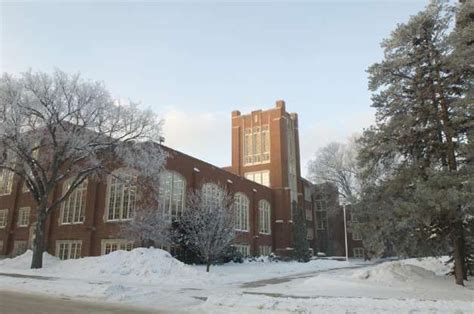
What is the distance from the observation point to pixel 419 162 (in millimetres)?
15945

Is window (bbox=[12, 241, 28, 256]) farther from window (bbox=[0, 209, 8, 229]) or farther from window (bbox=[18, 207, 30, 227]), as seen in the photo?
window (bbox=[0, 209, 8, 229])

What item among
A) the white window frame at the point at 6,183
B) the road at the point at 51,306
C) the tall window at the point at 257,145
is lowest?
the road at the point at 51,306

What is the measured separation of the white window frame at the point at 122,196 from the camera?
2623cm

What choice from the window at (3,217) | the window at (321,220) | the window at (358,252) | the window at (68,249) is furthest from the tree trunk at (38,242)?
the window at (358,252)

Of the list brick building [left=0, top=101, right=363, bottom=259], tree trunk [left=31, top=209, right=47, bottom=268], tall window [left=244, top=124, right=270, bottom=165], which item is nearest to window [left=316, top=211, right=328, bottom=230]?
brick building [left=0, top=101, right=363, bottom=259]

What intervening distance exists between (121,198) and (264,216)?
64.3 feet

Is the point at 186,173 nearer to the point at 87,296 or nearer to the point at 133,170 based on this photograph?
the point at 133,170

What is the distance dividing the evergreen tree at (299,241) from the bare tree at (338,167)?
708 cm

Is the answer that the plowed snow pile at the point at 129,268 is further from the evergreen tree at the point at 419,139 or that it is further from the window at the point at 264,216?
the window at the point at 264,216

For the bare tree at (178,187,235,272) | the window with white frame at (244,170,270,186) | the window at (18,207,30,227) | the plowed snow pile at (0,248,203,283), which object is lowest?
the plowed snow pile at (0,248,203,283)

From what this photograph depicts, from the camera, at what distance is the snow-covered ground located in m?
9.69

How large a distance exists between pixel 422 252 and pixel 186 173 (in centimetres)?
1912

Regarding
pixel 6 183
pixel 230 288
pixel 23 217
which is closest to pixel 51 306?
pixel 230 288

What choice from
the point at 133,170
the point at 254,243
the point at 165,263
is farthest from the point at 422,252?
the point at 254,243
